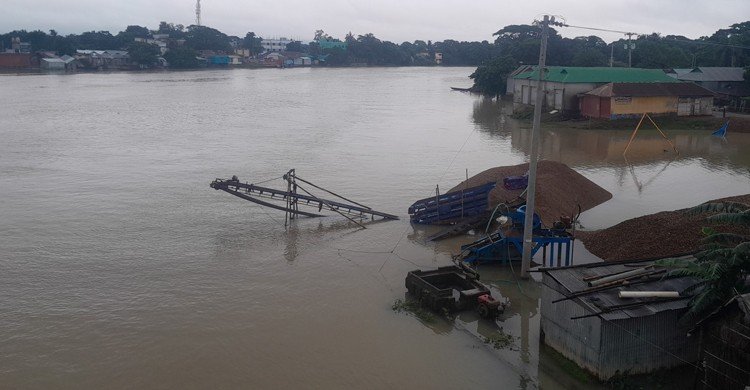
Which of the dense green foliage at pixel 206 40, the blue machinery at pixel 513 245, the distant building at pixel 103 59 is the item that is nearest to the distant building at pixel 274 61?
the dense green foliage at pixel 206 40

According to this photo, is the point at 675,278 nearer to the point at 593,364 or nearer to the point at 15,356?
the point at 593,364

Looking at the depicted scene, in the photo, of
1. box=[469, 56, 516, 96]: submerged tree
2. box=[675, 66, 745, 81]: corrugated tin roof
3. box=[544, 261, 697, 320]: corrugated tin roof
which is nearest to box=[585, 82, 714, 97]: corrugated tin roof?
box=[675, 66, 745, 81]: corrugated tin roof

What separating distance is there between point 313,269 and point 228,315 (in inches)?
136

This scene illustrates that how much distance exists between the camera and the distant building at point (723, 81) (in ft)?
168

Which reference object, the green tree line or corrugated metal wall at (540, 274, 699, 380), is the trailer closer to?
corrugated metal wall at (540, 274, 699, 380)

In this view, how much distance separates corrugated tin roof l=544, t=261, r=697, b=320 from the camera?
9578mm

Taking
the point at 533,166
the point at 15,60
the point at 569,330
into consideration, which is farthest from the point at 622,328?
the point at 15,60

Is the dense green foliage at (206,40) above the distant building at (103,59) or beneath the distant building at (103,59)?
above

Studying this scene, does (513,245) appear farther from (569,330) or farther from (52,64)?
(52,64)

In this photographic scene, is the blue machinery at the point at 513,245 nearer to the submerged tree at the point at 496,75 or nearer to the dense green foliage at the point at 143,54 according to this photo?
the submerged tree at the point at 496,75

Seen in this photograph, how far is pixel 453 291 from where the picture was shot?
14.0m

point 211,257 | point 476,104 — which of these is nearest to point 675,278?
point 211,257

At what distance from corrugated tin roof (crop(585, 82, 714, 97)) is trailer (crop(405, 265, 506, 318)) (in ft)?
108

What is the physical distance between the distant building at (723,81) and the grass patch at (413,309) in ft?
154
